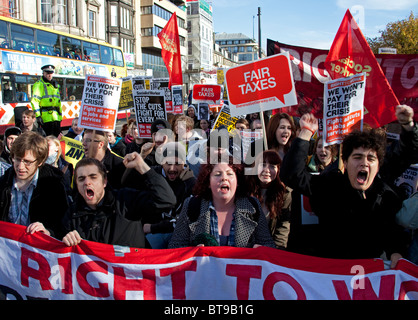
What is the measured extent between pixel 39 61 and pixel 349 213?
1580cm

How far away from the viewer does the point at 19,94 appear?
47.5 feet

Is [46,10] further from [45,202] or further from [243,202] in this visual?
[243,202]

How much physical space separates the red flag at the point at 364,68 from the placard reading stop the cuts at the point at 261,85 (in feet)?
1.73

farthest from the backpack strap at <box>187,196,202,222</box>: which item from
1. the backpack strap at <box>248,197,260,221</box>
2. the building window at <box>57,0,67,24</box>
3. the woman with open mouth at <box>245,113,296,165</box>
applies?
the building window at <box>57,0,67,24</box>

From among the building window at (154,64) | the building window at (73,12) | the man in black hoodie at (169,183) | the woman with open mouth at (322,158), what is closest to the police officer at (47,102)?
the man in black hoodie at (169,183)

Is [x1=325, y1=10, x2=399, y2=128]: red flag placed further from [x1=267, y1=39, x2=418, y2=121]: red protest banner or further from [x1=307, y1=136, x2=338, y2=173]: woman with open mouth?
[x1=307, y1=136, x2=338, y2=173]: woman with open mouth

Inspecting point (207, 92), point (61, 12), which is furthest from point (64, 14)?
point (207, 92)

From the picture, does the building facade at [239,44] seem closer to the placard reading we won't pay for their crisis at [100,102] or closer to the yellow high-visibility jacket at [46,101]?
the yellow high-visibility jacket at [46,101]

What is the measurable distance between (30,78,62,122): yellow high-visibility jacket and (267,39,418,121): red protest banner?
22.4 ft

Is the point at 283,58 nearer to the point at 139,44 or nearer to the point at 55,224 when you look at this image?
the point at 55,224

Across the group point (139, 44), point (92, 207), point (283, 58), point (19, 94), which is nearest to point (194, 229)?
point (92, 207)

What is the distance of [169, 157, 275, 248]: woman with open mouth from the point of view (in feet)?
9.16

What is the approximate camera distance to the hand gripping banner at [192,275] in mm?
2480

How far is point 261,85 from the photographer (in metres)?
4.40
